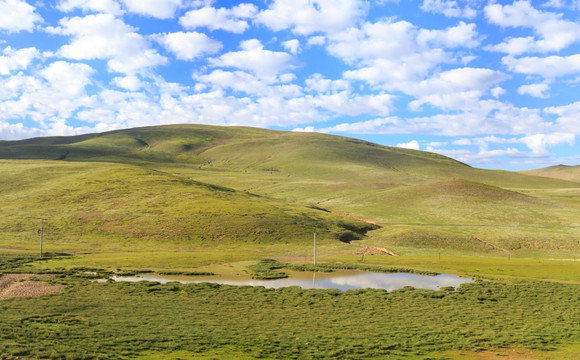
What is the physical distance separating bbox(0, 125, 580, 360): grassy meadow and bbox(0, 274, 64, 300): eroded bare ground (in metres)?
1.64

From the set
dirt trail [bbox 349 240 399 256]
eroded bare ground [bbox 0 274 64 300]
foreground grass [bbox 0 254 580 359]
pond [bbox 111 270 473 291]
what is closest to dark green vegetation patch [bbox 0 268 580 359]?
foreground grass [bbox 0 254 580 359]

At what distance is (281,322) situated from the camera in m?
32.8

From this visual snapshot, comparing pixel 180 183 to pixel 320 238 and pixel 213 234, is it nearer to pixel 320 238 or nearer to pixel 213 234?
pixel 213 234

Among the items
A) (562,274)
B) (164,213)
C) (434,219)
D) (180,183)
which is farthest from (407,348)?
(180,183)

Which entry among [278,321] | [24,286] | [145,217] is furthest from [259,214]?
[278,321]

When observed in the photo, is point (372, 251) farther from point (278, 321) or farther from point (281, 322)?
point (281, 322)

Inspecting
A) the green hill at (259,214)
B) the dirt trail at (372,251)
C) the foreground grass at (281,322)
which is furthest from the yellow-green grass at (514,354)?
the green hill at (259,214)

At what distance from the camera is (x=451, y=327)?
32344 mm

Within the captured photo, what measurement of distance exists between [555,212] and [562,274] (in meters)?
63.4

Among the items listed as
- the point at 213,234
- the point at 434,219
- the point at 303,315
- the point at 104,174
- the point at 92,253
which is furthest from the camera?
the point at 104,174

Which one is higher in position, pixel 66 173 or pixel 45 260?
pixel 66 173

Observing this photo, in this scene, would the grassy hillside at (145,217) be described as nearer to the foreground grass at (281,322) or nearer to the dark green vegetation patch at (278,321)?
the foreground grass at (281,322)

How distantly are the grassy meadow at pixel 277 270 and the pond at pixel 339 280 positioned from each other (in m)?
3.38

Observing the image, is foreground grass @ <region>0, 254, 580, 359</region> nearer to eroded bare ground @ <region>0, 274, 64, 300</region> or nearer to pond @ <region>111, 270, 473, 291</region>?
eroded bare ground @ <region>0, 274, 64, 300</region>
